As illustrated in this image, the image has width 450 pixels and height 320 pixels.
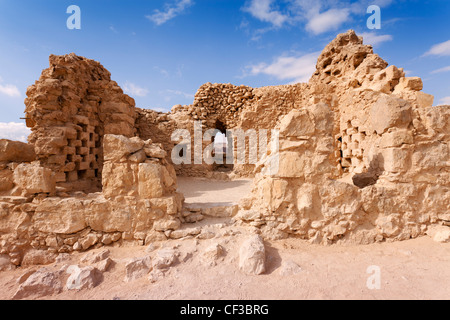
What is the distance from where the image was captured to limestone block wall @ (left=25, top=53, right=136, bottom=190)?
5875mm

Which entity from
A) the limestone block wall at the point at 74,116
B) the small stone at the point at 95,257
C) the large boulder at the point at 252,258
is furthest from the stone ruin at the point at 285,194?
the limestone block wall at the point at 74,116

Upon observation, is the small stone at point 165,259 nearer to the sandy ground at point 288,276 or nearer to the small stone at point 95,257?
the sandy ground at point 288,276

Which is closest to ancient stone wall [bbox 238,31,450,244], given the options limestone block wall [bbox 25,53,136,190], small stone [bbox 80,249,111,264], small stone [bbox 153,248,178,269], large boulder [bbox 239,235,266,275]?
large boulder [bbox 239,235,266,275]

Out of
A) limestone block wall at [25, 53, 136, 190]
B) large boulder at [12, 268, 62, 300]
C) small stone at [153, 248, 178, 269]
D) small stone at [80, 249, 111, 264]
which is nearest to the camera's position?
large boulder at [12, 268, 62, 300]

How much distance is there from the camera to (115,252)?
10.1 ft

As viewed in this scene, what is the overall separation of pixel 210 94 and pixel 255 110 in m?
2.55

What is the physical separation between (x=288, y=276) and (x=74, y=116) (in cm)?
731

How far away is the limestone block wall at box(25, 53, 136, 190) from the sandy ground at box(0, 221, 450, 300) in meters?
4.00

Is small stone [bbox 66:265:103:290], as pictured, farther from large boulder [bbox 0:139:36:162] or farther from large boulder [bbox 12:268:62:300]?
large boulder [bbox 0:139:36:162]

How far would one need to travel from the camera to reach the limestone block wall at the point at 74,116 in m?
5.88

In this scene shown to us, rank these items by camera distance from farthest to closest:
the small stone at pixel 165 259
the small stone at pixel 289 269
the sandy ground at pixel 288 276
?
the small stone at pixel 165 259, the small stone at pixel 289 269, the sandy ground at pixel 288 276

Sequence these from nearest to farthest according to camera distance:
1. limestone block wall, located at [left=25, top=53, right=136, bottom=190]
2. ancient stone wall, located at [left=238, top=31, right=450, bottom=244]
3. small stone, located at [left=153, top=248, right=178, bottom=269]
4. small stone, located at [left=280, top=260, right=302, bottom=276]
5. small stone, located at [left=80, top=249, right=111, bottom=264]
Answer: small stone, located at [left=280, top=260, right=302, bottom=276]
small stone, located at [left=153, top=248, right=178, bottom=269]
small stone, located at [left=80, top=249, right=111, bottom=264]
ancient stone wall, located at [left=238, top=31, right=450, bottom=244]
limestone block wall, located at [left=25, top=53, right=136, bottom=190]

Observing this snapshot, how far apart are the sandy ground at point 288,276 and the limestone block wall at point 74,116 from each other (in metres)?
4.00

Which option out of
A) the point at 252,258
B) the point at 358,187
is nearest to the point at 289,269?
the point at 252,258
